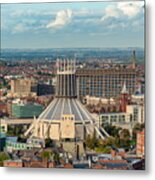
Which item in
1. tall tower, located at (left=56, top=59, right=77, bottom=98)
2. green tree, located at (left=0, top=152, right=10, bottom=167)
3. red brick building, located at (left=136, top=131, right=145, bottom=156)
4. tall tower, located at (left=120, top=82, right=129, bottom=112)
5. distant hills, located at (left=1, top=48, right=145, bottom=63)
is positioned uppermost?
distant hills, located at (left=1, top=48, right=145, bottom=63)

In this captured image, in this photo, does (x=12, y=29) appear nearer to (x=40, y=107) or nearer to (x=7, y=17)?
(x=7, y=17)

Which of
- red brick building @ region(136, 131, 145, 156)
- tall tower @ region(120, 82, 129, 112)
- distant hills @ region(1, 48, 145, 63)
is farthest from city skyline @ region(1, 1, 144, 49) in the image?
red brick building @ region(136, 131, 145, 156)

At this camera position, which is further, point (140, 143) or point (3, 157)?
point (3, 157)

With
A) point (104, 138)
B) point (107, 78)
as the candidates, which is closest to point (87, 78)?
point (107, 78)

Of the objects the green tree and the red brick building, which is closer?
the red brick building

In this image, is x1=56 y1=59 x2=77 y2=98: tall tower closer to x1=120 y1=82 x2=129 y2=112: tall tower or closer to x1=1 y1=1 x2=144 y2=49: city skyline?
x1=1 y1=1 x2=144 y2=49: city skyline

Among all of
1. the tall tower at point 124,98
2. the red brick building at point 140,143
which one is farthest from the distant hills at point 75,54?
the red brick building at point 140,143

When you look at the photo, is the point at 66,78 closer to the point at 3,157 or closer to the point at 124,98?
the point at 124,98

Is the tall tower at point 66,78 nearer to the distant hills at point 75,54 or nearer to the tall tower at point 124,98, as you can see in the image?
the distant hills at point 75,54

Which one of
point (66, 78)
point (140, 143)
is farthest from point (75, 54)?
point (140, 143)
